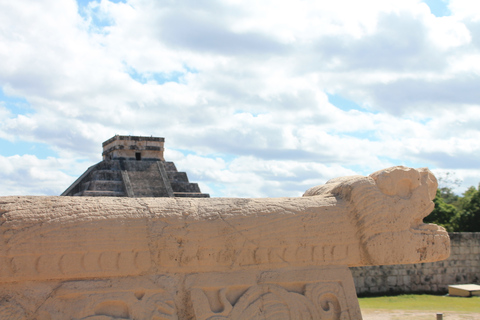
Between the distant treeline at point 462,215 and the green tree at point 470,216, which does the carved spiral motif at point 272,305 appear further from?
the green tree at point 470,216

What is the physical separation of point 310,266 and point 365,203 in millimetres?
602

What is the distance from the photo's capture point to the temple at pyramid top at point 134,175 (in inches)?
A: 740

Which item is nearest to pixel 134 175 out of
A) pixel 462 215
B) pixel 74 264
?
pixel 462 215

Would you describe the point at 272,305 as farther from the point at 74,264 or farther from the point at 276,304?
the point at 74,264

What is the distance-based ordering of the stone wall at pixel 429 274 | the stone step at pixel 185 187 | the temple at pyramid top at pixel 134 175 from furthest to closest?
the stone step at pixel 185 187
the temple at pyramid top at pixel 134 175
the stone wall at pixel 429 274

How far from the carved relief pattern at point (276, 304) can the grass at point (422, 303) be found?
587 centimetres

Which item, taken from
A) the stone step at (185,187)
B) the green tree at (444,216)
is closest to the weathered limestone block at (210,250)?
the green tree at (444,216)

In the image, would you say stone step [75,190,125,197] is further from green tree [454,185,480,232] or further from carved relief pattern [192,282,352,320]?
carved relief pattern [192,282,352,320]

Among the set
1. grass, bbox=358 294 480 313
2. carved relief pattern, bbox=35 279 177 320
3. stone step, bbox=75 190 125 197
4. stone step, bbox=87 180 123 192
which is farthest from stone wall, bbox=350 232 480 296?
stone step, bbox=87 180 123 192

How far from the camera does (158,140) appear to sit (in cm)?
2216

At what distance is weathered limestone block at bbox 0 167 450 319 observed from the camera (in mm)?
3096

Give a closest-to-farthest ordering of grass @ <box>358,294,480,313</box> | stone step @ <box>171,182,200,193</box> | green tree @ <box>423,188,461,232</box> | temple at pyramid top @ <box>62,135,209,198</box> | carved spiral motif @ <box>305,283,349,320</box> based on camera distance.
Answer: carved spiral motif @ <box>305,283,349,320</box>, grass @ <box>358,294,480,313</box>, green tree @ <box>423,188,461,232</box>, temple at pyramid top @ <box>62,135,209,198</box>, stone step @ <box>171,182,200,193</box>

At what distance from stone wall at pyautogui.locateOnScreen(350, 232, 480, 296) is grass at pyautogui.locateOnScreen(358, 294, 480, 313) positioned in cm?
29

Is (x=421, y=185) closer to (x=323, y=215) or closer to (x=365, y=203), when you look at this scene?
(x=365, y=203)
